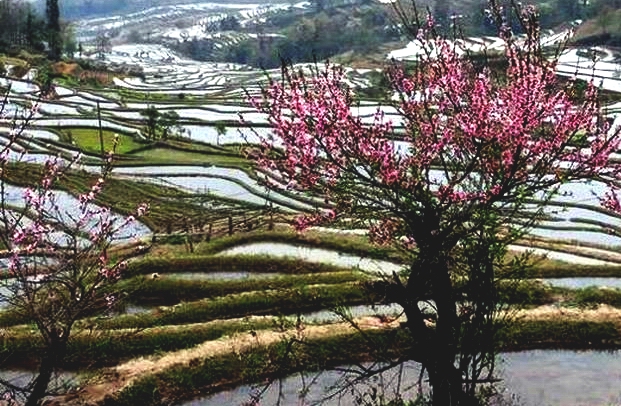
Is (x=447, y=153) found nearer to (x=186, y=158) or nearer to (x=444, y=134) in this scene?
(x=444, y=134)

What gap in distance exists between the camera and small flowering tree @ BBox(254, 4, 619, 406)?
13.0 meters

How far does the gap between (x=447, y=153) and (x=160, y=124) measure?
7294 cm

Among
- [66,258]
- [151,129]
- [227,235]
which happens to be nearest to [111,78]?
[151,129]

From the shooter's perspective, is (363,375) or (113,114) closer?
(363,375)

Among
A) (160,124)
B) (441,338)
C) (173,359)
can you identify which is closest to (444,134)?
(441,338)

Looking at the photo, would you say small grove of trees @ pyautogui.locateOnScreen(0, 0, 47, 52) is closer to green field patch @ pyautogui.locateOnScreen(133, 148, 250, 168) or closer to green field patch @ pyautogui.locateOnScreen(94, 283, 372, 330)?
green field patch @ pyautogui.locateOnScreen(133, 148, 250, 168)

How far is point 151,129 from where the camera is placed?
79.9 metres

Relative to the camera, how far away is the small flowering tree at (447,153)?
1302 centimetres

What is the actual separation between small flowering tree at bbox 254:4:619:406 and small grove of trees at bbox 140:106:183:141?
6581cm

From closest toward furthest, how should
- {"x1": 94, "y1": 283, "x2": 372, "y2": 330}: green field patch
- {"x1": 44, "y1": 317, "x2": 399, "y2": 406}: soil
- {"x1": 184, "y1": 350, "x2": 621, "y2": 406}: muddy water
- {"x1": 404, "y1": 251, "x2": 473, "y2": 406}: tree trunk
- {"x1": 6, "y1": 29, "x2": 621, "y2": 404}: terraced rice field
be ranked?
{"x1": 404, "y1": 251, "x2": 473, "y2": 406}: tree trunk, {"x1": 44, "y1": 317, "x2": 399, "y2": 406}: soil, {"x1": 184, "y1": 350, "x2": 621, "y2": 406}: muddy water, {"x1": 6, "y1": 29, "x2": 621, "y2": 404}: terraced rice field, {"x1": 94, "y1": 283, "x2": 372, "y2": 330}: green field patch

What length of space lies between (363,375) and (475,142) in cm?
471

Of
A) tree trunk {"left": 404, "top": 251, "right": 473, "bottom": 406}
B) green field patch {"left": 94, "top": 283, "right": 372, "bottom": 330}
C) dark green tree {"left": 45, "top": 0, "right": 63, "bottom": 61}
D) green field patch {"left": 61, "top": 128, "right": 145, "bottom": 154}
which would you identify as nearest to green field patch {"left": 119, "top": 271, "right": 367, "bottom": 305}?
green field patch {"left": 94, "top": 283, "right": 372, "bottom": 330}

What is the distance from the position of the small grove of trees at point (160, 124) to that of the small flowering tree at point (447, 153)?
65808 millimetres

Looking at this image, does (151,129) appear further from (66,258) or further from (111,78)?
(111,78)
